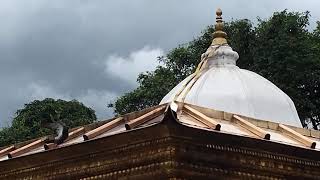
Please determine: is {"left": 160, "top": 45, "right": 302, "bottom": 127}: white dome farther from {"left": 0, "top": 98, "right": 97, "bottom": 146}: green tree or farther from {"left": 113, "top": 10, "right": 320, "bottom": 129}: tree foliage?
{"left": 0, "top": 98, "right": 97, "bottom": 146}: green tree

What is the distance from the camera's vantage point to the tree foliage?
100 ft

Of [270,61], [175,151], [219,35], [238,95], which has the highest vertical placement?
[270,61]

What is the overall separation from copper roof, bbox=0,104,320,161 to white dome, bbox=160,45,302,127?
886 mm

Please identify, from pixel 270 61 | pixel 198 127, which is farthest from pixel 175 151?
pixel 270 61

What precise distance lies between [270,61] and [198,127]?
72.7ft

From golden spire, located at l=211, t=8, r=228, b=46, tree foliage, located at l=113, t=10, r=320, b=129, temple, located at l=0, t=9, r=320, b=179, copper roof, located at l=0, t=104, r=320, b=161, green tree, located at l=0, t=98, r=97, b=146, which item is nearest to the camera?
temple, located at l=0, t=9, r=320, b=179

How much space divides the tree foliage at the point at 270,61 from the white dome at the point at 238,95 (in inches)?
A: 666

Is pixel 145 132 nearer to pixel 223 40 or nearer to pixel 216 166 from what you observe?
pixel 216 166

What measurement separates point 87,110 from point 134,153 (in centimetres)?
3610

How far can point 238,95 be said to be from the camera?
40.9 feet

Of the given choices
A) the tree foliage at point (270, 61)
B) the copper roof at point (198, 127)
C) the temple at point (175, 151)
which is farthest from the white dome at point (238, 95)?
the tree foliage at point (270, 61)

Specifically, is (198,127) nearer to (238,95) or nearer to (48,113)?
(238,95)

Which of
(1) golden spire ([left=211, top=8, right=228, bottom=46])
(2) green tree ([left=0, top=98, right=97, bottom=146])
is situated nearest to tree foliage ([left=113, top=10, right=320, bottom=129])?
(2) green tree ([left=0, top=98, right=97, bottom=146])

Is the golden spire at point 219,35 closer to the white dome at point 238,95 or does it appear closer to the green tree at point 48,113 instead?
the white dome at point 238,95
